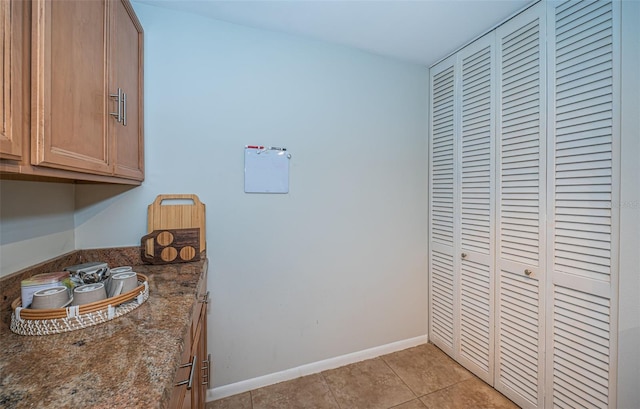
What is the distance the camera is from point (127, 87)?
117 cm

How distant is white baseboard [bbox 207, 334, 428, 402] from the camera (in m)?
1.57

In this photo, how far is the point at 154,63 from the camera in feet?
4.70

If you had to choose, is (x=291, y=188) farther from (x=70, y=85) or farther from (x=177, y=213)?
(x=70, y=85)

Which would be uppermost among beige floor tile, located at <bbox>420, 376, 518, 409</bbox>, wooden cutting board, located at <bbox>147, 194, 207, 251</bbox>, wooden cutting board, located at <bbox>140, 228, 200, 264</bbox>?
wooden cutting board, located at <bbox>147, 194, 207, 251</bbox>

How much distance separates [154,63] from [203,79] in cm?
26

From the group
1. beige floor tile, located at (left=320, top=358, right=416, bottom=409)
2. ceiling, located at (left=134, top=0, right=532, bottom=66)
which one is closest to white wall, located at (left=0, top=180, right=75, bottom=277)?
ceiling, located at (left=134, top=0, right=532, bottom=66)

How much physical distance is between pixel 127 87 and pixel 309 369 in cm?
201

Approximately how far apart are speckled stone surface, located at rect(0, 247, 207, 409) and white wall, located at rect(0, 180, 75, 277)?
10 centimetres

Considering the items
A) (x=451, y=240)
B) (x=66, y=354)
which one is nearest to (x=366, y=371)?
(x=451, y=240)

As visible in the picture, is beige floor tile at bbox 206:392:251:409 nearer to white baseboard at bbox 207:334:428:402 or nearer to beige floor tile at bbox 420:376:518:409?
white baseboard at bbox 207:334:428:402

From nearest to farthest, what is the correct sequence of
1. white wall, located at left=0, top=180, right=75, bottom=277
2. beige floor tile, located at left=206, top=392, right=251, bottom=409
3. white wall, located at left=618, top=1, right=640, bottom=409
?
white wall, located at left=0, top=180, right=75, bottom=277 → white wall, located at left=618, top=1, right=640, bottom=409 → beige floor tile, located at left=206, top=392, right=251, bottom=409

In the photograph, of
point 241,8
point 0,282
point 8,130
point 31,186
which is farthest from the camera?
point 241,8

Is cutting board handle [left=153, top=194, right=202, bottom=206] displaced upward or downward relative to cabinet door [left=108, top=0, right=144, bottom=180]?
downward

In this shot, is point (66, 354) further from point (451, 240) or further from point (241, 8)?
point (451, 240)
